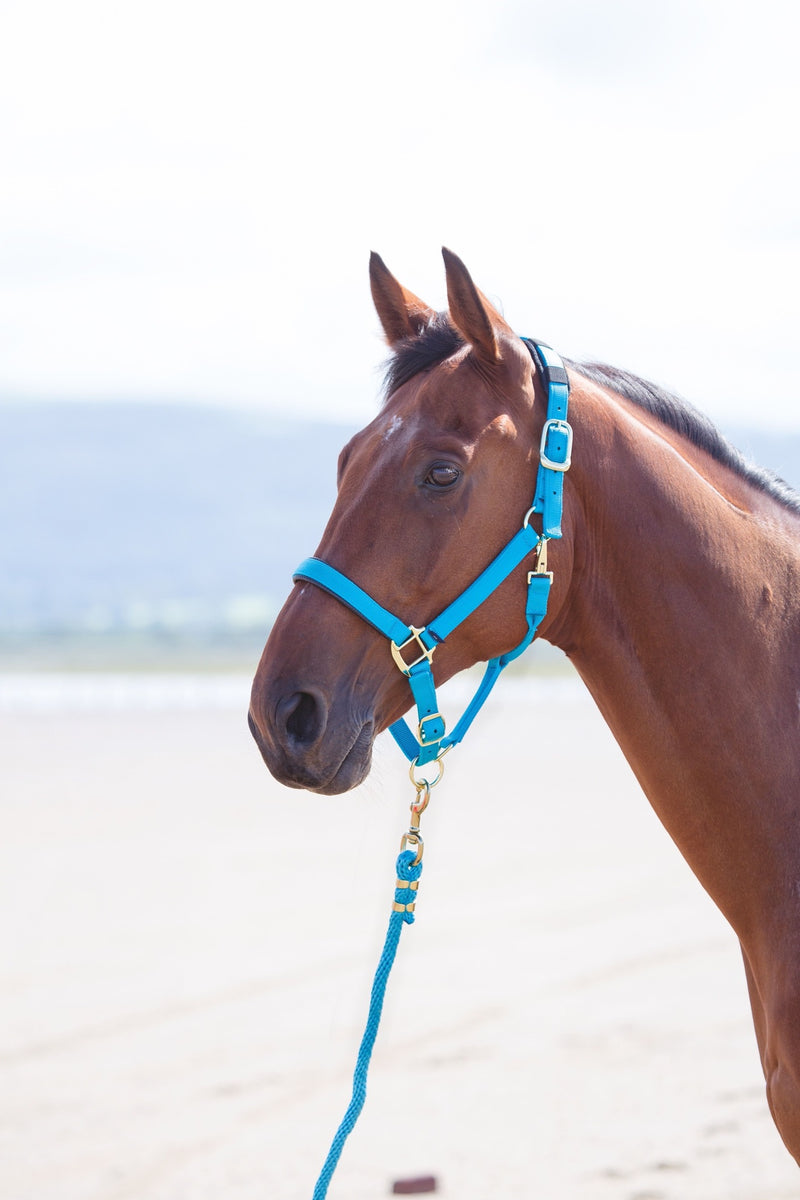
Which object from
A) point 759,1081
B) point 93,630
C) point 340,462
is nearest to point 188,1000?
point 759,1081

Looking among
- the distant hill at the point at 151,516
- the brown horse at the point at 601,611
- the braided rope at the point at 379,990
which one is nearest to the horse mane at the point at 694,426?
the brown horse at the point at 601,611

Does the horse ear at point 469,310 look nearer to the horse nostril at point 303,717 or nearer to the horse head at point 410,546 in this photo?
the horse head at point 410,546

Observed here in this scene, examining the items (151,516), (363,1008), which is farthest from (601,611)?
(151,516)

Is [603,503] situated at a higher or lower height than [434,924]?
higher

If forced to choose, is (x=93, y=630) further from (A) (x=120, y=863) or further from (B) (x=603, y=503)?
(B) (x=603, y=503)

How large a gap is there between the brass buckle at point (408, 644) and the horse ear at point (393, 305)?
29.7 inches

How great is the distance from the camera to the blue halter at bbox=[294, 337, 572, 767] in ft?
7.43

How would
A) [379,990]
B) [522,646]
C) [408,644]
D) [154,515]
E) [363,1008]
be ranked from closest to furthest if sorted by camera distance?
1. [408,644]
2. [522,646]
3. [379,990]
4. [363,1008]
5. [154,515]

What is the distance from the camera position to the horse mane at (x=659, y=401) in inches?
99.3

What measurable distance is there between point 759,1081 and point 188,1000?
10.2ft

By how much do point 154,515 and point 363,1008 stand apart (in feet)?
527

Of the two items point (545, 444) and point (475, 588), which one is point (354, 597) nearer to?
point (475, 588)

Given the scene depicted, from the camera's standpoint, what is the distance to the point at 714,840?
236cm

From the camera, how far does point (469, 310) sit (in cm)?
232
